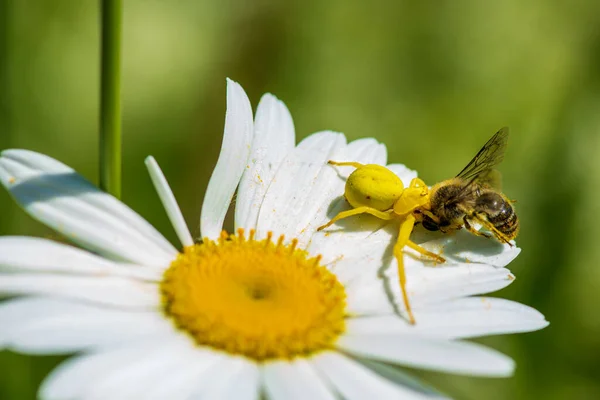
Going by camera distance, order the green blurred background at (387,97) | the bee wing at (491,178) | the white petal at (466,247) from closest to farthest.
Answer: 1. the white petal at (466,247)
2. the bee wing at (491,178)
3. the green blurred background at (387,97)

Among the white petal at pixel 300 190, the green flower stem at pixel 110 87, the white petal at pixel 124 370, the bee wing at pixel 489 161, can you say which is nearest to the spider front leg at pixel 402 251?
the white petal at pixel 300 190

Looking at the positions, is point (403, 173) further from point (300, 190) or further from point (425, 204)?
point (300, 190)

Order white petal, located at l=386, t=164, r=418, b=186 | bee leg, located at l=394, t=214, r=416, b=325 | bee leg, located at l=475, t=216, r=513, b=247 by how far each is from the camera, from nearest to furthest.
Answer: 1. bee leg, located at l=394, t=214, r=416, b=325
2. bee leg, located at l=475, t=216, r=513, b=247
3. white petal, located at l=386, t=164, r=418, b=186

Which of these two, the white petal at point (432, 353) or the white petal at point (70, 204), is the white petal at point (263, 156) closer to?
the white petal at point (70, 204)

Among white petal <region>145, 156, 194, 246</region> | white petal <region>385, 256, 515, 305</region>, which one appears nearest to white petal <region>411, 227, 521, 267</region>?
white petal <region>385, 256, 515, 305</region>

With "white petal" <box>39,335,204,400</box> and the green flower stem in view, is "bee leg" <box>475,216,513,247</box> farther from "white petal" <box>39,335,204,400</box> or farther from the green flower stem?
the green flower stem

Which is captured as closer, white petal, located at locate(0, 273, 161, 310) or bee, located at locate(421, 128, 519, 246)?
white petal, located at locate(0, 273, 161, 310)

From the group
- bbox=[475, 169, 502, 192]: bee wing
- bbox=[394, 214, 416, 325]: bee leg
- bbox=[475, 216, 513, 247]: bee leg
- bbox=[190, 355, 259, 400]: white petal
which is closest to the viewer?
bbox=[190, 355, 259, 400]: white petal

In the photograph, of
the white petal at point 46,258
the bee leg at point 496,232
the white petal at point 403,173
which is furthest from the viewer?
the white petal at point 403,173
